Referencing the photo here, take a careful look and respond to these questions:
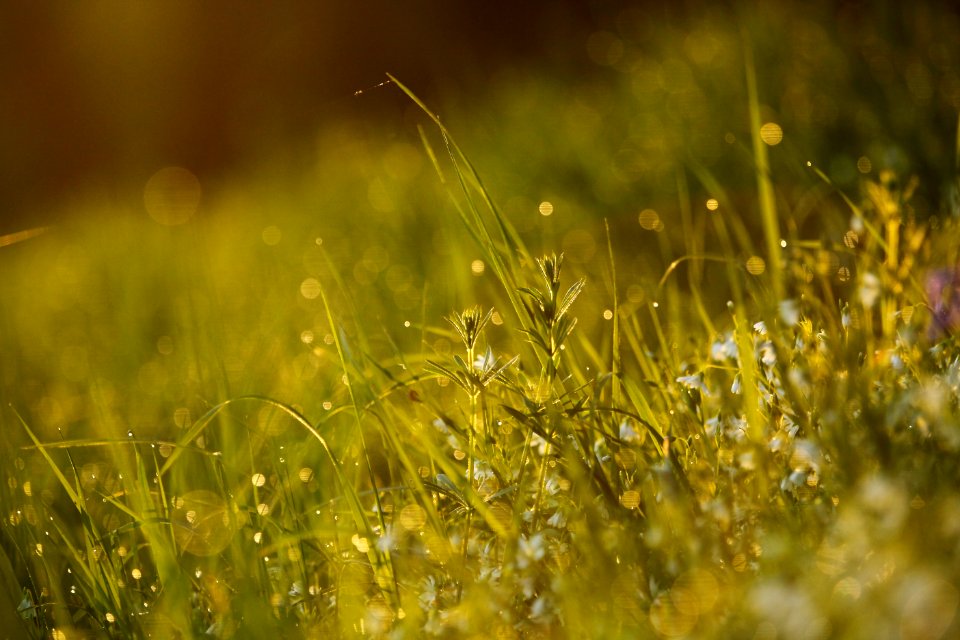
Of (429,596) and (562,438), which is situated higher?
(562,438)

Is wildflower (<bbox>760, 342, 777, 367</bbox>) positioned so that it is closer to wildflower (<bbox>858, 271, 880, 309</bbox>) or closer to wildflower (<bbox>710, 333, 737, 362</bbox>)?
wildflower (<bbox>710, 333, 737, 362</bbox>)

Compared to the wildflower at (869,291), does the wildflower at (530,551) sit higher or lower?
lower

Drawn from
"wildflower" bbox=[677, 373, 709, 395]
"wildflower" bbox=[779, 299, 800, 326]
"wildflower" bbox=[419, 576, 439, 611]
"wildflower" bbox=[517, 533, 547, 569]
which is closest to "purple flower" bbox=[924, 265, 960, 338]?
"wildflower" bbox=[779, 299, 800, 326]

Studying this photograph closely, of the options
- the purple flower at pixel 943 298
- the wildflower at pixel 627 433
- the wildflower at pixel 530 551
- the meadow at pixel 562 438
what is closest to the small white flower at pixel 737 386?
the meadow at pixel 562 438

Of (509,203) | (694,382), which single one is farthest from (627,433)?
(509,203)

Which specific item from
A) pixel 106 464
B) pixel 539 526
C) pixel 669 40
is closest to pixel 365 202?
pixel 669 40

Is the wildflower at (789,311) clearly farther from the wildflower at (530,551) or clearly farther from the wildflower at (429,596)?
the wildflower at (429,596)

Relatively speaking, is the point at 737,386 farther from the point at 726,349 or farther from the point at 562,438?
the point at 562,438

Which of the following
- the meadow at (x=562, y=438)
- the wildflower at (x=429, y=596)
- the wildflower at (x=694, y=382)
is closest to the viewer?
the meadow at (x=562, y=438)
